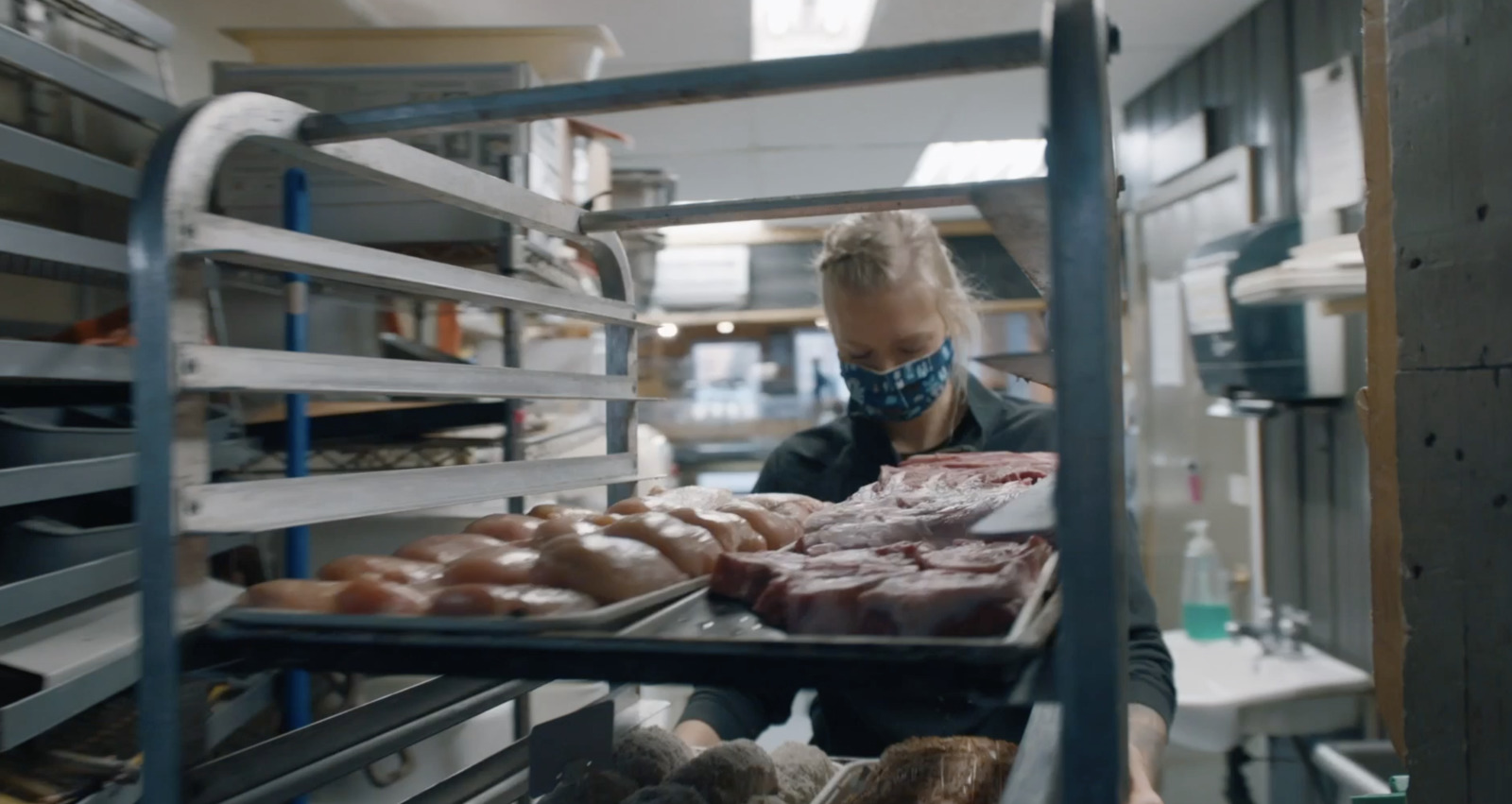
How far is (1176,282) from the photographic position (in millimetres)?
3740

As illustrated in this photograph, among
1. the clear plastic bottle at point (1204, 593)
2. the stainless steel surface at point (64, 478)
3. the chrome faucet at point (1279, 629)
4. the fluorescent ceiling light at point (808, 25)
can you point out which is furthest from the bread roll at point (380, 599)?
the clear plastic bottle at point (1204, 593)

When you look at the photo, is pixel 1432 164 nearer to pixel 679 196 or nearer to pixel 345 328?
pixel 345 328

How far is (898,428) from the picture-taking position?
193 cm

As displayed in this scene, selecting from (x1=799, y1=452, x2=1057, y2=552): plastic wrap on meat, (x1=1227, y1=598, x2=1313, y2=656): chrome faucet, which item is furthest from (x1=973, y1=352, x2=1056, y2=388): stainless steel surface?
(x1=1227, y1=598, x2=1313, y2=656): chrome faucet

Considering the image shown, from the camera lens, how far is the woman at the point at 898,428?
1498mm

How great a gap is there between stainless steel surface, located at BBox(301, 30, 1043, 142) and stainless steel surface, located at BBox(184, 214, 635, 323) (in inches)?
4.3

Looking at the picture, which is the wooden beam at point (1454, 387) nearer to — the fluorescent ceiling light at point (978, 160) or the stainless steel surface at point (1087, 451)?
the stainless steel surface at point (1087, 451)

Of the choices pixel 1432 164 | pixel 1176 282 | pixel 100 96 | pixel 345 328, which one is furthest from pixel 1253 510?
pixel 100 96

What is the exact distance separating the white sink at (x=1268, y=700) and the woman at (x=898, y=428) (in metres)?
1.07

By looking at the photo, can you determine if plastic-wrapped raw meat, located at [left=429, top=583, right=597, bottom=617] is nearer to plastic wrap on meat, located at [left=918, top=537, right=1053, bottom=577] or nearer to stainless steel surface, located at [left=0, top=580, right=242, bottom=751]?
plastic wrap on meat, located at [left=918, top=537, right=1053, bottom=577]

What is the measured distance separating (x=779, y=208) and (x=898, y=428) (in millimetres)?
868

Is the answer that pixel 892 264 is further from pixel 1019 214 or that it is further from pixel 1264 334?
pixel 1264 334

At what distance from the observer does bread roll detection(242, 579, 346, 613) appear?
2.55 feet

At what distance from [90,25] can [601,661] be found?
153 centimetres
